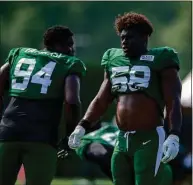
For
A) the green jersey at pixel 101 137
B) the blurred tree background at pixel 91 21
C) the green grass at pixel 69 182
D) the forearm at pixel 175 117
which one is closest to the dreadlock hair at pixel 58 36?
the forearm at pixel 175 117

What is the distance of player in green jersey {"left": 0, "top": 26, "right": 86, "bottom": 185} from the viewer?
25.0 feet

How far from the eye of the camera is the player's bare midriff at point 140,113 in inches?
293

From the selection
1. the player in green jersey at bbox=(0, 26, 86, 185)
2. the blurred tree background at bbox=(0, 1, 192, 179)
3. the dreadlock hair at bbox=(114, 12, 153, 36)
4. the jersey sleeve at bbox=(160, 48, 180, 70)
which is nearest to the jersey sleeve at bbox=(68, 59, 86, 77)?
the player in green jersey at bbox=(0, 26, 86, 185)

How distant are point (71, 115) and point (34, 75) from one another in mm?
458

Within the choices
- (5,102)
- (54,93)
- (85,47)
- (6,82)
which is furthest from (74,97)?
(85,47)

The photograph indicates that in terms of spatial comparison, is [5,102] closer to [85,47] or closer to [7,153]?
[7,153]

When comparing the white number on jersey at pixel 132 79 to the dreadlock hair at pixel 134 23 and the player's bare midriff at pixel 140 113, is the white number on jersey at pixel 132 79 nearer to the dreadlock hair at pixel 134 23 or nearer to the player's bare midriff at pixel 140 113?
the player's bare midriff at pixel 140 113

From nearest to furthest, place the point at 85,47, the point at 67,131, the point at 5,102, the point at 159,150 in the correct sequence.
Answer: the point at 159,150, the point at 67,131, the point at 5,102, the point at 85,47

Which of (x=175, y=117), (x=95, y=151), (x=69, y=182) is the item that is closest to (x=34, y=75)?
(x=175, y=117)

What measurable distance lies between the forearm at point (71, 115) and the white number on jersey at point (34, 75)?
249 mm

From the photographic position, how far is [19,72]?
7.86 m

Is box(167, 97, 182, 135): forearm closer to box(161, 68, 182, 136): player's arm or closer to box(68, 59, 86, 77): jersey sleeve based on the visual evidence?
box(161, 68, 182, 136): player's arm

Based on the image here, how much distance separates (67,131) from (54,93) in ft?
1.20

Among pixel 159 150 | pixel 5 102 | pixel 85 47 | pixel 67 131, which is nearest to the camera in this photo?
pixel 159 150
